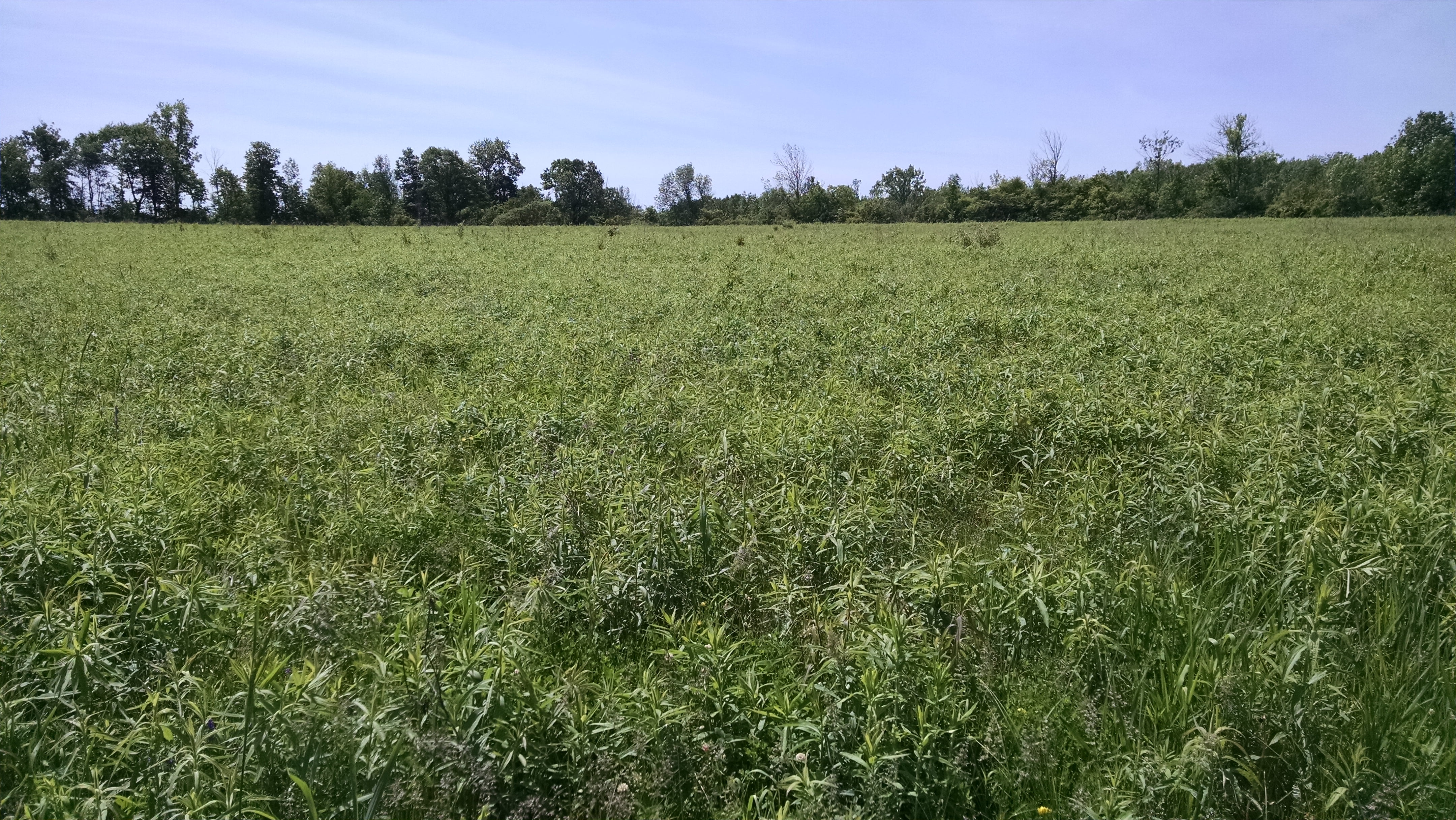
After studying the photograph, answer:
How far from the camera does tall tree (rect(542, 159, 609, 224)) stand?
8625 centimetres

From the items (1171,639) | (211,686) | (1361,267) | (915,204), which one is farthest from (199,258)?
(915,204)

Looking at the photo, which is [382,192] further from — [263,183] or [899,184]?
[899,184]

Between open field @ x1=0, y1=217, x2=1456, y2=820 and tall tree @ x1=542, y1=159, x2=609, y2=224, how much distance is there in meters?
82.0

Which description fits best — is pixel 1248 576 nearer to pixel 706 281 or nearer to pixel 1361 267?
pixel 706 281

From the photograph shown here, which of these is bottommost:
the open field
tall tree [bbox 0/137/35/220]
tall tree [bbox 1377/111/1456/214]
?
the open field

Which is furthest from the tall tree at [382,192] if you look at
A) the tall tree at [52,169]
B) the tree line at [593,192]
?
the tall tree at [52,169]

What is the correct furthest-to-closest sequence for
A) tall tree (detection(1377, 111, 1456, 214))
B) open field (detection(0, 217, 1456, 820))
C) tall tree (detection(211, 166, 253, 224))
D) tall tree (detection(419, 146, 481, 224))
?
tall tree (detection(419, 146, 481, 224))
tall tree (detection(211, 166, 253, 224))
tall tree (detection(1377, 111, 1456, 214))
open field (detection(0, 217, 1456, 820))

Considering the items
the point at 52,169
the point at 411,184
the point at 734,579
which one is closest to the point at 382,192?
the point at 411,184

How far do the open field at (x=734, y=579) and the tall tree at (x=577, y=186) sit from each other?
82.0 metres

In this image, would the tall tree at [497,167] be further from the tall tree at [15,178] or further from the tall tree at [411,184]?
the tall tree at [15,178]

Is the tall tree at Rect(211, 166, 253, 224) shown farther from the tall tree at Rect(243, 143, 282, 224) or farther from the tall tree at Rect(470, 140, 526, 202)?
the tall tree at Rect(470, 140, 526, 202)

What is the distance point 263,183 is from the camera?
2726 inches

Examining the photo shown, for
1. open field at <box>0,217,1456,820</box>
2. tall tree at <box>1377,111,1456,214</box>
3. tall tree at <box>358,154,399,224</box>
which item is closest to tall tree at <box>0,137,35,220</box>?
tall tree at <box>358,154,399,224</box>

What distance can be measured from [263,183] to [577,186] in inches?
1319
